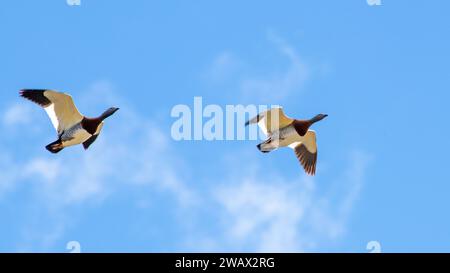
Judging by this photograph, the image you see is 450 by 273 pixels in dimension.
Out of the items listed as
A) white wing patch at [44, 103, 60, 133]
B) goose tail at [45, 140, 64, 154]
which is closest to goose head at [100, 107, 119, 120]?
white wing patch at [44, 103, 60, 133]

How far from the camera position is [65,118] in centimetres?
2814

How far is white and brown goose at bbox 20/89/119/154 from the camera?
27719 millimetres

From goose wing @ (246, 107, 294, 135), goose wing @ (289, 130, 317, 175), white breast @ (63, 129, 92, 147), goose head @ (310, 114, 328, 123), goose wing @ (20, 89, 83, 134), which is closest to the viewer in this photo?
goose wing @ (20, 89, 83, 134)

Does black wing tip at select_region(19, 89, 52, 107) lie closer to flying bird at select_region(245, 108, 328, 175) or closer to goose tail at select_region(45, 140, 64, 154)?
goose tail at select_region(45, 140, 64, 154)

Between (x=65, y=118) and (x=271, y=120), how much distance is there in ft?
19.5

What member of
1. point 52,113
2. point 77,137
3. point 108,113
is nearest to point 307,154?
point 108,113

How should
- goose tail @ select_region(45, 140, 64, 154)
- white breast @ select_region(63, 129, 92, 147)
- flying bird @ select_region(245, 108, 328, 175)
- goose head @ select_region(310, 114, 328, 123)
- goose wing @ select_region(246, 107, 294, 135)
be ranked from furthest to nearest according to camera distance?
goose head @ select_region(310, 114, 328, 123) → flying bird @ select_region(245, 108, 328, 175) → goose wing @ select_region(246, 107, 294, 135) → white breast @ select_region(63, 129, 92, 147) → goose tail @ select_region(45, 140, 64, 154)

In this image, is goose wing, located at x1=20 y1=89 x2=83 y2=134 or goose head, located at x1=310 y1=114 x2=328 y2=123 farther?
goose head, located at x1=310 y1=114 x2=328 y2=123

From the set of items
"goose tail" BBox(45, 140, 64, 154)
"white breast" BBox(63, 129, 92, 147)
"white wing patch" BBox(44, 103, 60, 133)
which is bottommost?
"goose tail" BBox(45, 140, 64, 154)

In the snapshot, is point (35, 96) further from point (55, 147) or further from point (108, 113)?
point (108, 113)
